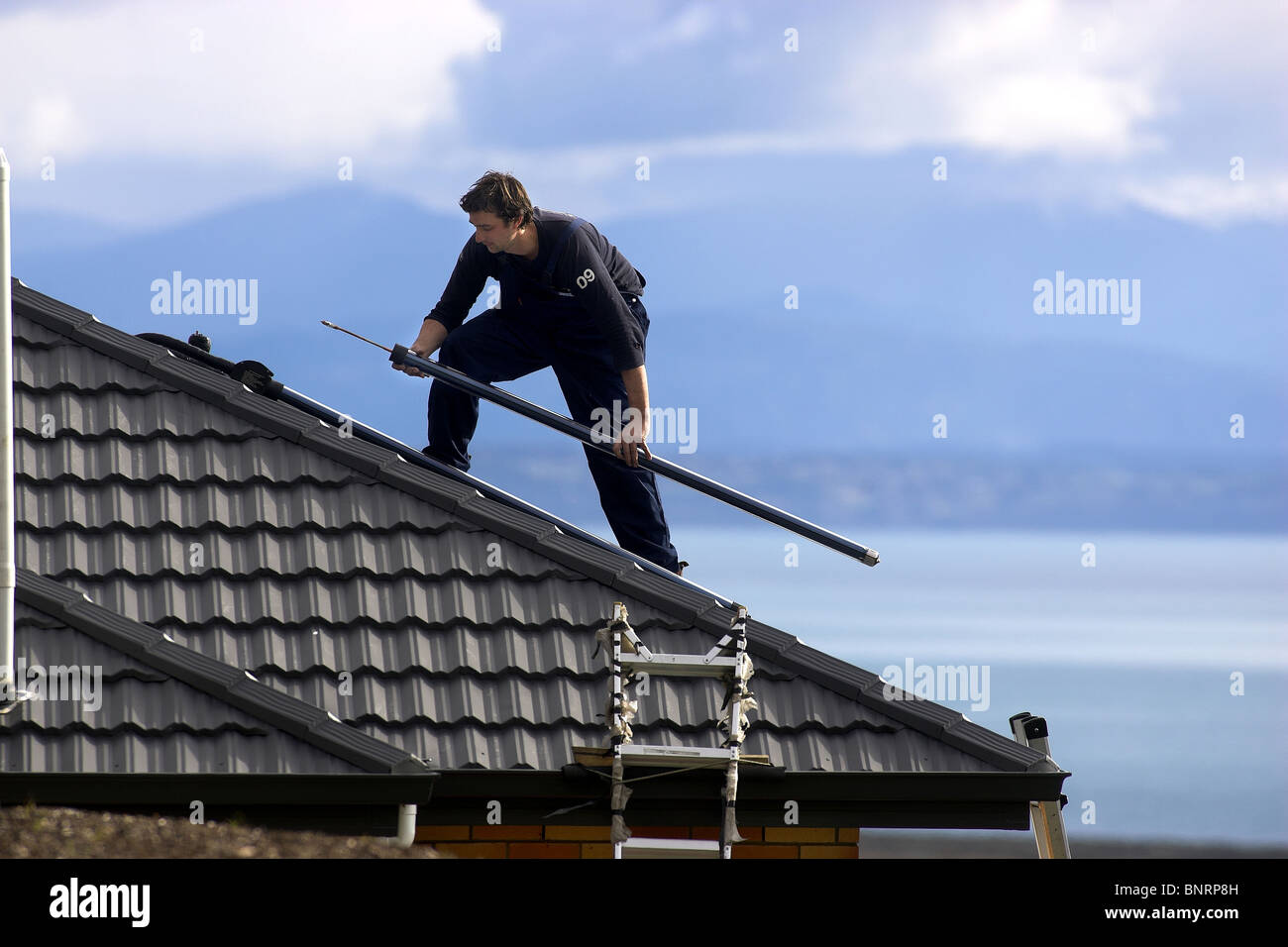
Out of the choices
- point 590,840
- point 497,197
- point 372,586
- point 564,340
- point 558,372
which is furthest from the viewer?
point 558,372

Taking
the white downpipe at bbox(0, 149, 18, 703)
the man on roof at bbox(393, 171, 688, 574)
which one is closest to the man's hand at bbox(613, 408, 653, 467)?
the man on roof at bbox(393, 171, 688, 574)

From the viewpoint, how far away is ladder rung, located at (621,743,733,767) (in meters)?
6.12

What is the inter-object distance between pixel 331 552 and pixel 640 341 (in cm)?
239

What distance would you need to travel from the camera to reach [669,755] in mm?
6156

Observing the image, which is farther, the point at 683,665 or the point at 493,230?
the point at 493,230

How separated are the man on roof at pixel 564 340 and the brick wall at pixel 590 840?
2352 millimetres

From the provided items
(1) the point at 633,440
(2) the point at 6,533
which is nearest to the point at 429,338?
(1) the point at 633,440

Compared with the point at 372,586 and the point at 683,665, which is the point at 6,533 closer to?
the point at 372,586

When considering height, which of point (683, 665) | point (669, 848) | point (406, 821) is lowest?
point (669, 848)

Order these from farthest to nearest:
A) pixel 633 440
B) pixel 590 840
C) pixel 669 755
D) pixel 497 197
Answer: pixel 633 440
pixel 497 197
pixel 590 840
pixel 669 755

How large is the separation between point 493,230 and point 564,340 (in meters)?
0.91
